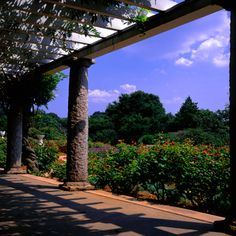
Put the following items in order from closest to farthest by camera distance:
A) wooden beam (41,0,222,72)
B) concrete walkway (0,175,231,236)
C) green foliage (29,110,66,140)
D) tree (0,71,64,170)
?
concrete walkway (0,175,231,236)
wooden beam (41,0,222,72)
tree (0,71,64,170)
green foliage (29,110,66,140)

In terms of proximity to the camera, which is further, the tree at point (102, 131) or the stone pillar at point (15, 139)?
the tree at point (102, 131)

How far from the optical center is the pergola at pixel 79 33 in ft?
15.4

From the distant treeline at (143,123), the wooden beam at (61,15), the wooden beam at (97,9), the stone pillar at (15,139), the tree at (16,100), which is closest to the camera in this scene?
the wooden beam at (97,9)

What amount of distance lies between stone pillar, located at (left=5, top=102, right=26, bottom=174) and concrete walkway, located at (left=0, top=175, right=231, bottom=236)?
3.34 metres

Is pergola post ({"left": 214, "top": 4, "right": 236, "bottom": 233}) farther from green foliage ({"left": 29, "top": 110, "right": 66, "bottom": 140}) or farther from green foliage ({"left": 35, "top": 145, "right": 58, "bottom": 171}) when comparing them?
green foliage ({"left": 35, "top": 145, "right": 58, "bottom": 171})

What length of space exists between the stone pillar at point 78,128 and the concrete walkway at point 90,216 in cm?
38

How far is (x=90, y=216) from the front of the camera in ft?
15.4

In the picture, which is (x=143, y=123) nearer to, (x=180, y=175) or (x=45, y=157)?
(x=45, y=157)

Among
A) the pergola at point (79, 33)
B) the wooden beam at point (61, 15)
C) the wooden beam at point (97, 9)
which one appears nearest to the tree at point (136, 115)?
the pergola at point (79, 33)

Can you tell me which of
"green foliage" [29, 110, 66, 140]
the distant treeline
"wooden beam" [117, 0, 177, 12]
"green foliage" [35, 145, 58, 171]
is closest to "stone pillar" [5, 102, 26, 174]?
"green foliage" [29, 110, 66, 140]

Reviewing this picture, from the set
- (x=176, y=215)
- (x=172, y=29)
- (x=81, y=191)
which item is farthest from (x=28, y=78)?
(x=176, y=215)

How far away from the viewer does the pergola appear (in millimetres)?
4699

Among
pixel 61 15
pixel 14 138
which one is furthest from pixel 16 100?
pixel 61 15

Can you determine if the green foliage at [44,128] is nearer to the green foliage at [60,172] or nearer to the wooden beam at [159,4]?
the green foliage at [60,172]
